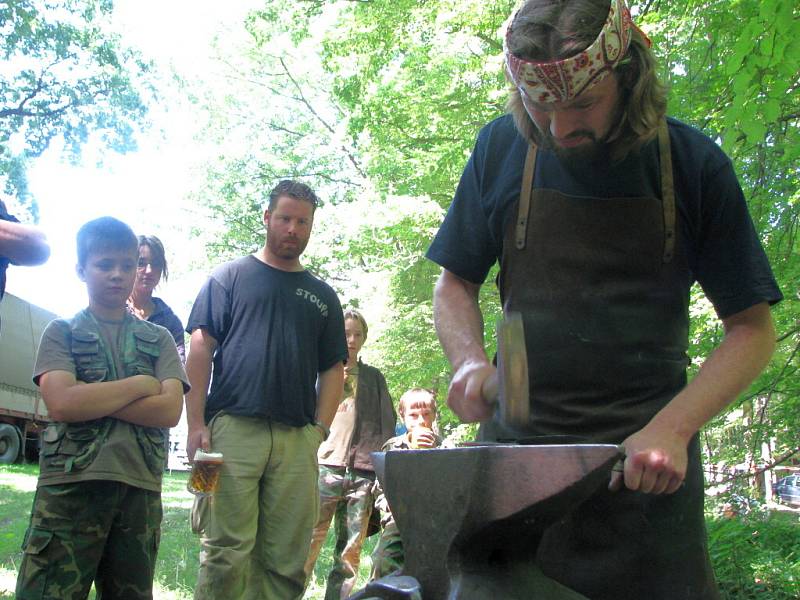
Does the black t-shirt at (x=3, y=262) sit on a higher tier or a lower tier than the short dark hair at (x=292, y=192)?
lower

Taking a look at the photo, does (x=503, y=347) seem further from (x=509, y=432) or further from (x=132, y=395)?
(x=132, y=395)

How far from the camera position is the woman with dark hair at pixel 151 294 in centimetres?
481

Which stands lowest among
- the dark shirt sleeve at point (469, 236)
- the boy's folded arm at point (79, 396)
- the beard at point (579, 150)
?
the boy's folded arm at point (79, 396)

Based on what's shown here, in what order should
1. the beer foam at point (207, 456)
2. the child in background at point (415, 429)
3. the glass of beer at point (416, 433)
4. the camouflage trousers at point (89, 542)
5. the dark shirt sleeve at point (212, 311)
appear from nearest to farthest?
the camouflage trousers at point (89, 542) → the beer foam at point (207, 456) → the dark shirt sleeve at point (212, 311) → the child in background at point (415, 429) → the glass of beer at point (416, 433)

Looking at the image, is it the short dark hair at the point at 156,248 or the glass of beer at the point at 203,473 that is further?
the short dark hair at the point at 156,248

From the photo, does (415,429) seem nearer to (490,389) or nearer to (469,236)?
(469,236)

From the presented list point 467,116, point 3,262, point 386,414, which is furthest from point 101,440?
point 467,116

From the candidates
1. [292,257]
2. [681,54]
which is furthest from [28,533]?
[681,54]

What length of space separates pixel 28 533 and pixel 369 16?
452 inches

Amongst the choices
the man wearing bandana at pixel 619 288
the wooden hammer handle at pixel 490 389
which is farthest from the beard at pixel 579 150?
the wooden hammer handle at pixel 490 389

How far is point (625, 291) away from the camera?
184 cm

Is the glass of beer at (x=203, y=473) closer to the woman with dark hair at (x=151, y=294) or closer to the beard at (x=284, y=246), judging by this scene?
the woman with dark hair at (x=151, y=294)

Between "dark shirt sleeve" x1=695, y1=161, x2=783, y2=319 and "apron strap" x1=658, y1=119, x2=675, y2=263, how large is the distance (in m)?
0.08

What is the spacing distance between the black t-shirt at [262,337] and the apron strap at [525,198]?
2746mm
